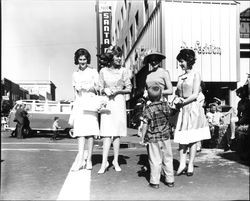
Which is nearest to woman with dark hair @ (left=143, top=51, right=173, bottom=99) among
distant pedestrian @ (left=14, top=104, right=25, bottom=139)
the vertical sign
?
distant pedestrian @ (left=14, top=104, right=25, bottom=139)

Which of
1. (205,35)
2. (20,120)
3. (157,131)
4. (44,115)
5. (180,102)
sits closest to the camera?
(157,131)

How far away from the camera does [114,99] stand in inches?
194

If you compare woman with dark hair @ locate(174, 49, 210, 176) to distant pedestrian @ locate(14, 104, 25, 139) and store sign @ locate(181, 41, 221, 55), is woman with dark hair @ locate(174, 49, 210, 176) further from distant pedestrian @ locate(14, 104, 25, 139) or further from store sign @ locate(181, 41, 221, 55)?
distant pedestrian @ locate(14, 104, 25, 139)

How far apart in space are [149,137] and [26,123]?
13.2m

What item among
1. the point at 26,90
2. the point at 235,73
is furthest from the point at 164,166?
the point at 26,90

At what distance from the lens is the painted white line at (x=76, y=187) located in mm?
3763

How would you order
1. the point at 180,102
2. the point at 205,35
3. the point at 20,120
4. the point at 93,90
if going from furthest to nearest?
1. the point at 20,120
2. the point at 205,35
3. the point at 93,90
4. the point at 180,102

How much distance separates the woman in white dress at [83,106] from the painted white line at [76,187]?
33 cm

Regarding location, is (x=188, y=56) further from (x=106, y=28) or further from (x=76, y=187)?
Result: (x=106, y=28)

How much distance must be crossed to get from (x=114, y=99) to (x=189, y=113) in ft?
3.30

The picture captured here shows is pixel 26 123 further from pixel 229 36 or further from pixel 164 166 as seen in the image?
pixel 164 166

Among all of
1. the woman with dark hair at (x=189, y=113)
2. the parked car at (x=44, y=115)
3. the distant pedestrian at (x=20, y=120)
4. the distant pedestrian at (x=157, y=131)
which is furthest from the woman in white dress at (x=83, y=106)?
the parked car at (x=44, y=115)

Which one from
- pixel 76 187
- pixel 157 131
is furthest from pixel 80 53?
pixel 76 187

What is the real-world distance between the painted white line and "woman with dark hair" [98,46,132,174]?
1.26ft
